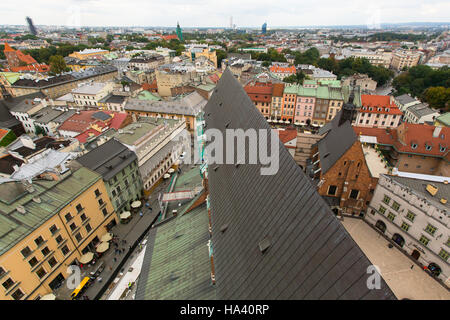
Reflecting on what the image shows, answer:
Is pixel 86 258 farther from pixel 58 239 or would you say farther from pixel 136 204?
pixel 136 204

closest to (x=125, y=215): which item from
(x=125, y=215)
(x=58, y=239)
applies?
(x=125, y=215)

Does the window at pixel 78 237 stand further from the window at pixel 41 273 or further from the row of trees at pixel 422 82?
the row of trees at pixel 422 82

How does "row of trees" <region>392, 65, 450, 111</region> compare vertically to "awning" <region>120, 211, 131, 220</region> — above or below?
above

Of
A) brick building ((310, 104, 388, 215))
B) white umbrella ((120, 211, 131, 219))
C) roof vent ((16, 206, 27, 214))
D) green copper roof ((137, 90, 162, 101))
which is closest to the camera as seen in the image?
roof vent ((16, 206, 27, 214))

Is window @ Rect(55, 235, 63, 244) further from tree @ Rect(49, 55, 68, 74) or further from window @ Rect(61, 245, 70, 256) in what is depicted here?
tree @ Rect(49, 55, 68, 74)

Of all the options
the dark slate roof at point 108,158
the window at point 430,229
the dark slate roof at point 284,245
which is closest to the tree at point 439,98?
the window at point 430,229

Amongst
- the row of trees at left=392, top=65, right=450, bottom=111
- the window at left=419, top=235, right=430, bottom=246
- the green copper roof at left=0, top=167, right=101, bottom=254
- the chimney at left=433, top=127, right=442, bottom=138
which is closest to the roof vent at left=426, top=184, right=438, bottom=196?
the window at left=419, top=235, right=430, bottom=246
